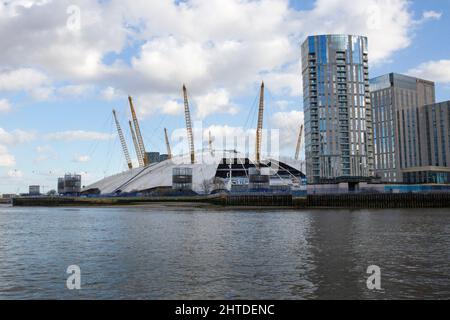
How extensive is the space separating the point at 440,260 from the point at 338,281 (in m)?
10.1

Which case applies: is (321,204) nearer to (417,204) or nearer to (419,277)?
(417,204)

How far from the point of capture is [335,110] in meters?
164

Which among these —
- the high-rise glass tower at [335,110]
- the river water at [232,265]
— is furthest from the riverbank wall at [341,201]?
the river water at [232,265]

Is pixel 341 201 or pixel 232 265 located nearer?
pixel 232 265

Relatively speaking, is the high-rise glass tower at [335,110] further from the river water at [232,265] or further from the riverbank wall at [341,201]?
the river water at [232,265]

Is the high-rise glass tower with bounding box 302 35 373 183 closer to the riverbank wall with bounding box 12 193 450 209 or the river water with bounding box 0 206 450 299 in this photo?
the riverbank wall with bounding box 12 193 450 209

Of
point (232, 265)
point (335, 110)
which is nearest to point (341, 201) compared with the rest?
point (335, 110)

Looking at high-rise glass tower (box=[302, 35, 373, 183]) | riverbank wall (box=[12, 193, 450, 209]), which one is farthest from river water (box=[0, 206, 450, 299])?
high-rise glass tower (box=[302, 35, 373, 183])

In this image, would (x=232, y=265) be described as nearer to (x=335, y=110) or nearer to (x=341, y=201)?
(x=341, y=201)

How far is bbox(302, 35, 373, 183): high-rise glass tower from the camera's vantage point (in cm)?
16350

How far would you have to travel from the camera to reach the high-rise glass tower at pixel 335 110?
163500mm

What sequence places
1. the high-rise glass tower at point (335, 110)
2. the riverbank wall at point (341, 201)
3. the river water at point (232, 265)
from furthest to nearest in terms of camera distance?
the high-rise glass tower at point (335, 110), the riverbank wall at point (341, 201), the river water at point (232, 265)

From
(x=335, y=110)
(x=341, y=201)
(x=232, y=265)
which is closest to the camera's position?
(x=232, y=265)
